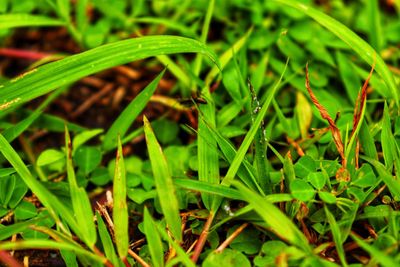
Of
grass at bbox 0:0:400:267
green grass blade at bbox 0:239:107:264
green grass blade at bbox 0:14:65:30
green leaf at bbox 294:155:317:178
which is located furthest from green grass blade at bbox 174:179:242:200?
green grass blade at bbox 0:14:65:30

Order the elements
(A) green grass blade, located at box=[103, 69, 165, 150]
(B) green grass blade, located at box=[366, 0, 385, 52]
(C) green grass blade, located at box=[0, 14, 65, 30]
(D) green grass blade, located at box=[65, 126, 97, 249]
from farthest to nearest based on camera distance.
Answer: (B) green grass blade, located at box=[366, 0, 385, 52] → (C) green grass blade, located at box=[0, 14, 65, 30] → (A) green grass blade, located at box=[103, 69, 165, 150] → (D) green grass blade, located at box=[65, 126, 97, 249]

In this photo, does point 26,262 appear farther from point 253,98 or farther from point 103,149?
point 253,98

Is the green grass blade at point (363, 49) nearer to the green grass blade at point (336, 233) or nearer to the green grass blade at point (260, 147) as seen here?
the green grass blade at point (260, 147)

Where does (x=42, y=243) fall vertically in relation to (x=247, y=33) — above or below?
below

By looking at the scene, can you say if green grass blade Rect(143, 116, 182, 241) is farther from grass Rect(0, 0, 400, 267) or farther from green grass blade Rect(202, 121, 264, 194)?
green grass blade Rect(202, 121, 264, 194)

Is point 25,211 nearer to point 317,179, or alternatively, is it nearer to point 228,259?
point 228,259

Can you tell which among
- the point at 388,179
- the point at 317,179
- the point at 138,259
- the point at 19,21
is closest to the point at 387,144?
the point at 388,179

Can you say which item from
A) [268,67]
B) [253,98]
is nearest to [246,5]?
[268,67]
